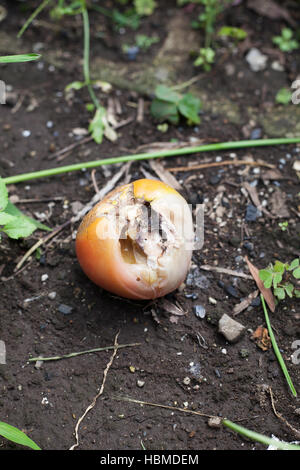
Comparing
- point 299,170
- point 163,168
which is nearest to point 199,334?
point 163,168

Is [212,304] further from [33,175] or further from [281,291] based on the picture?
[33,175]

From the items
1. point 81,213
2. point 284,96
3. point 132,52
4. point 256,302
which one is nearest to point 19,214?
point 81,213

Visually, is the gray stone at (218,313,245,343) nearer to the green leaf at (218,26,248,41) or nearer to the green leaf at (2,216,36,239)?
the green leaf at (2,216,36,239)

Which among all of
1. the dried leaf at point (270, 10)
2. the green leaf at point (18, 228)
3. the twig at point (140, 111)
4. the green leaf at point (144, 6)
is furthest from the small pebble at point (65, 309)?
the dried leaf at point (270, 10)

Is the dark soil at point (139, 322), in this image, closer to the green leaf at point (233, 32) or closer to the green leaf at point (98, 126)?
the green leaf at point (98, 126)

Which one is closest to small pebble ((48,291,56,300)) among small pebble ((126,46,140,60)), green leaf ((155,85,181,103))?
green leaf ((155,85,181,103))

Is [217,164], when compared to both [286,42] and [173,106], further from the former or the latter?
[286,42]
